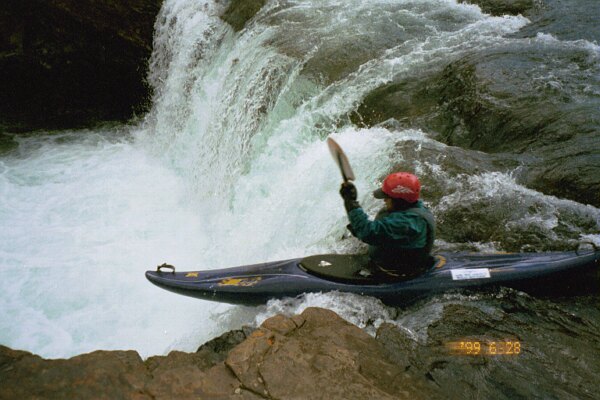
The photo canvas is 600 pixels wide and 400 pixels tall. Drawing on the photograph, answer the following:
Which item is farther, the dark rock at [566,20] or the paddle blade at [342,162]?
the dark rock at [566,20]

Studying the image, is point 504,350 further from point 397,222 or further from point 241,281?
point 241,281

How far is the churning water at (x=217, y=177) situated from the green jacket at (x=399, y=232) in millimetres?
454

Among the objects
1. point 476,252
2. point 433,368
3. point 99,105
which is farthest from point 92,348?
point 99,105

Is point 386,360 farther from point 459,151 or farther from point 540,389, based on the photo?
point 459,151

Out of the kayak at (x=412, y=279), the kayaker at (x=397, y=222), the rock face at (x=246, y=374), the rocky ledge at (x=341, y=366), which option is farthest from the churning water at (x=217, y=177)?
the rock face at (x=246, y=374)

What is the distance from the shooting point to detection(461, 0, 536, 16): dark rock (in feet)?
26.0

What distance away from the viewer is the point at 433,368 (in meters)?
2.85

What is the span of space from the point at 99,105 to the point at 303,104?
552 centimetres

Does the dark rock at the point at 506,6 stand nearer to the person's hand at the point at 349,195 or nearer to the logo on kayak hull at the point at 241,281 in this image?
the person's hand at the point at 349,195

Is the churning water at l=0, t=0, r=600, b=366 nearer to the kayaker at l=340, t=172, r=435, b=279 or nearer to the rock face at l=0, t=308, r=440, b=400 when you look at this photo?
the kayaker at l=340, t=172, r=435, b=279

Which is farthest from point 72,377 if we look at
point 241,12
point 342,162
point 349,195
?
point 241,12

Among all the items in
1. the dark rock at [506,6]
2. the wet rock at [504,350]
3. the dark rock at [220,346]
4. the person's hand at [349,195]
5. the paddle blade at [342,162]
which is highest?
the dark rock at [506,6]

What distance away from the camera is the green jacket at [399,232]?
10.8 feet

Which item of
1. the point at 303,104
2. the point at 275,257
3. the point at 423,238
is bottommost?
the point at 275,257
